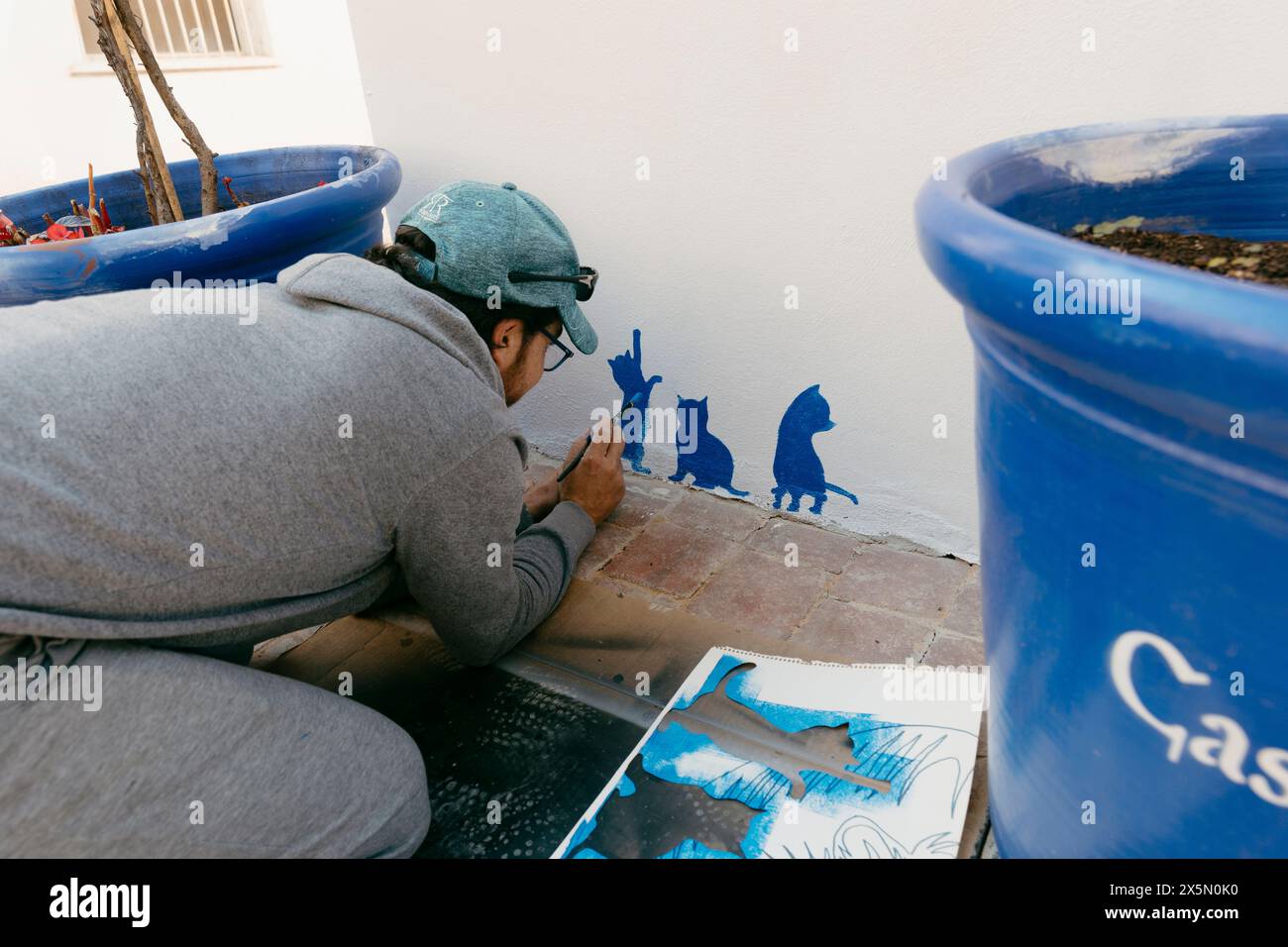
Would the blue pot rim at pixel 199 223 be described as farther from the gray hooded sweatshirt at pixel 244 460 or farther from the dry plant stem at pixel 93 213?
the gray hooded sweatshirt at pixel 244 460

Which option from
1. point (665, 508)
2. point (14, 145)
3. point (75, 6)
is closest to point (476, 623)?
point (665, 508)

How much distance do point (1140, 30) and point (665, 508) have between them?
1.39 meters

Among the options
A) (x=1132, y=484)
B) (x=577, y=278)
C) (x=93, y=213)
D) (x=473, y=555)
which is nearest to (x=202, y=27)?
(x=93, y=213)

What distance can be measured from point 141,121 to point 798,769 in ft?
6.53

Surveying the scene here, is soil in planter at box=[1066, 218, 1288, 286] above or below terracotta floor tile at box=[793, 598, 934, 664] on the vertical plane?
above

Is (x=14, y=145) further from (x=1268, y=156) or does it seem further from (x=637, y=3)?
(x=1268, y=156)

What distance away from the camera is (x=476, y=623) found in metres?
1.55

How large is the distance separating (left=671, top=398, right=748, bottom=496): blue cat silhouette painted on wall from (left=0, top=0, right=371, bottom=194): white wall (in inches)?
140

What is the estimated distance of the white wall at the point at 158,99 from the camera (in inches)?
207

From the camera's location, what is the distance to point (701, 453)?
233cm

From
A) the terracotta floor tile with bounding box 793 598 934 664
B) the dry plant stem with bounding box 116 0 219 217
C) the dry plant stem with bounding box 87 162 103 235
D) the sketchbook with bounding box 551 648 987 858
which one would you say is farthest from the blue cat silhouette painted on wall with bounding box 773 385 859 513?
the dry plant stem with bounding box 87 162 103 235

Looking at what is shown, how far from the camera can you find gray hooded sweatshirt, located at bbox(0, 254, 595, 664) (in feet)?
3.62

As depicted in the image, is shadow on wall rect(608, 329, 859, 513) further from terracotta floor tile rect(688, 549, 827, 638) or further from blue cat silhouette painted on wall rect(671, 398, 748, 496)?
terracotta floor tile rect(688, 549, 827, 638)

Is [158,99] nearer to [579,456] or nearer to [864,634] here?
[579,456]
